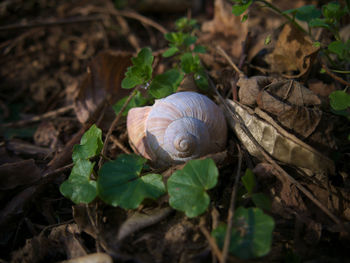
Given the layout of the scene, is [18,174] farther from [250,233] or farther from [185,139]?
[250,233]

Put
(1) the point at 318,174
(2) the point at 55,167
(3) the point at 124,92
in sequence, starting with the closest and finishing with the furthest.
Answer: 1. (1) the point at 318,174
2. (2) the point at 55,167
3. (3) the point at 124,92

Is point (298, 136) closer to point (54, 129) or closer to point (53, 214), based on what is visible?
point (53, 214)

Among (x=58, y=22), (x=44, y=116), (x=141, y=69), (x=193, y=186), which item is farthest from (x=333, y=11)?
(x=58, y=22)

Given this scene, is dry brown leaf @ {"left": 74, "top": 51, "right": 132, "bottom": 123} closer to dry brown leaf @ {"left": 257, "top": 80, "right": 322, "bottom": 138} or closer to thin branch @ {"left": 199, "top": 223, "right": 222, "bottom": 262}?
dry brown leaf @ {"left": 257, "top": 80, "right": 322, "bottom": 138}

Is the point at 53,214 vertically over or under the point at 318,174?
under

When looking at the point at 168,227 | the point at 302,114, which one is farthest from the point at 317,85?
the point at 168,227

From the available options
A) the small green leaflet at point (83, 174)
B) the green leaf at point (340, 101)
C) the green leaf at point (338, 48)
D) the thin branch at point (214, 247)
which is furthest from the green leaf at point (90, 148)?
the green leaf at point (338, 48)

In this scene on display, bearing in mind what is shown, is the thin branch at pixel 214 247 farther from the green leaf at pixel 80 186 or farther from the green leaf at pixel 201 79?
the green leaf at pixel 201 79

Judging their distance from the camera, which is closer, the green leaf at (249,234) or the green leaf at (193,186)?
the green leaf at (249,234)
